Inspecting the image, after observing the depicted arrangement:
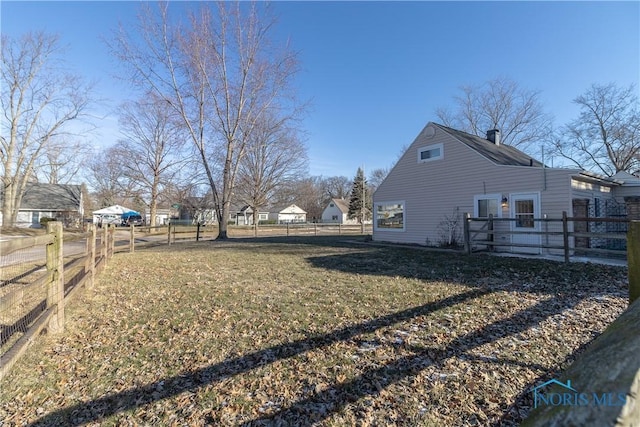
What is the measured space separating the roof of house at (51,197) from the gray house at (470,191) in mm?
39182

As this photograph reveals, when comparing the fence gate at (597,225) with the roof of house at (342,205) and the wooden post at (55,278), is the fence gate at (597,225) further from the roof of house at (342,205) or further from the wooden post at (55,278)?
the roof of house at (342,205)

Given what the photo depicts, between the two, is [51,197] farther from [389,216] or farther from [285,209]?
[389,216]

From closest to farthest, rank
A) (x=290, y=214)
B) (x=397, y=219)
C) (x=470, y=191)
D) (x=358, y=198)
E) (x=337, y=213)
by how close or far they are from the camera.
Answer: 1. (x=470, y=191)
2. (x=397, y=219)
3. (x=358, y=198)
4. (x=337, y=213)
5. (x=290, y=214)

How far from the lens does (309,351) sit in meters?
3.56

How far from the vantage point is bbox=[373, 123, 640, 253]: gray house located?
10.9m

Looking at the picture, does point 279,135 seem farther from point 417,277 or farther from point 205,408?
point 205,408

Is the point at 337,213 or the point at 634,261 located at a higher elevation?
the point at 337,213

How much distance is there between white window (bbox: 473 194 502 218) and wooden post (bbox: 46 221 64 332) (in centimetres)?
1286

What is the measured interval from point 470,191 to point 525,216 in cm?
221

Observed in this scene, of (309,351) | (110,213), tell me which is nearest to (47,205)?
(110,213)

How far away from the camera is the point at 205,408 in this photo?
261 cm

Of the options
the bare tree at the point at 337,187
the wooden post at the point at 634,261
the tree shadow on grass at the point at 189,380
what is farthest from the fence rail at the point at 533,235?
the bare tree at the point at 337,187

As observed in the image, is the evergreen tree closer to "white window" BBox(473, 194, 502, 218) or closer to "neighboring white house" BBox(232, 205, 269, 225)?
"neighboring white house" BBox(232, 205, 269, 225)

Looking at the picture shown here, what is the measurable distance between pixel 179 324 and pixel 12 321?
2.24 meters
